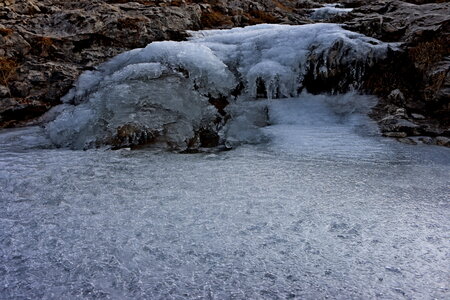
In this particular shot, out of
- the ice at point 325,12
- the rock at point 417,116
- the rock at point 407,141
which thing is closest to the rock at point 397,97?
the rock at point 417,116

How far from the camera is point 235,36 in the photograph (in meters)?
8.85

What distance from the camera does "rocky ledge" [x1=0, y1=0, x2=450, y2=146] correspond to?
611 cm

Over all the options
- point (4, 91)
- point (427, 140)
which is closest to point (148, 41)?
point (4, 91)

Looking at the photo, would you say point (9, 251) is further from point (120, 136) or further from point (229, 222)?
point (120, 136)

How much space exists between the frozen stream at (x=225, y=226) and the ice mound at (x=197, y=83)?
0.94 meters

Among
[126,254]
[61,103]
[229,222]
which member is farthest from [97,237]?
[61,103]

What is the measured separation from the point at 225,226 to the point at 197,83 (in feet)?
15.3

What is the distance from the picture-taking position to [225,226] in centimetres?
271

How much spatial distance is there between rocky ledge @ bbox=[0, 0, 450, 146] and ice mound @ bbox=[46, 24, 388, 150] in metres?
0.55

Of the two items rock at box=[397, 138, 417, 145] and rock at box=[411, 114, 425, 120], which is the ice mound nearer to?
rock at box=[411, 114, 425, 120]

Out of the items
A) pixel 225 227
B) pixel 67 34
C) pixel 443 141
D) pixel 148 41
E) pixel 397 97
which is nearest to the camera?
pixel 225 227

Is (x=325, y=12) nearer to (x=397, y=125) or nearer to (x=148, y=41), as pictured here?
(x=148, y=41)

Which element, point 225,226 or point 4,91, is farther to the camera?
point 4,91

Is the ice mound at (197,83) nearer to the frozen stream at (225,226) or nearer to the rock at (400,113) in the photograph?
the frozen stream at (225,226)
